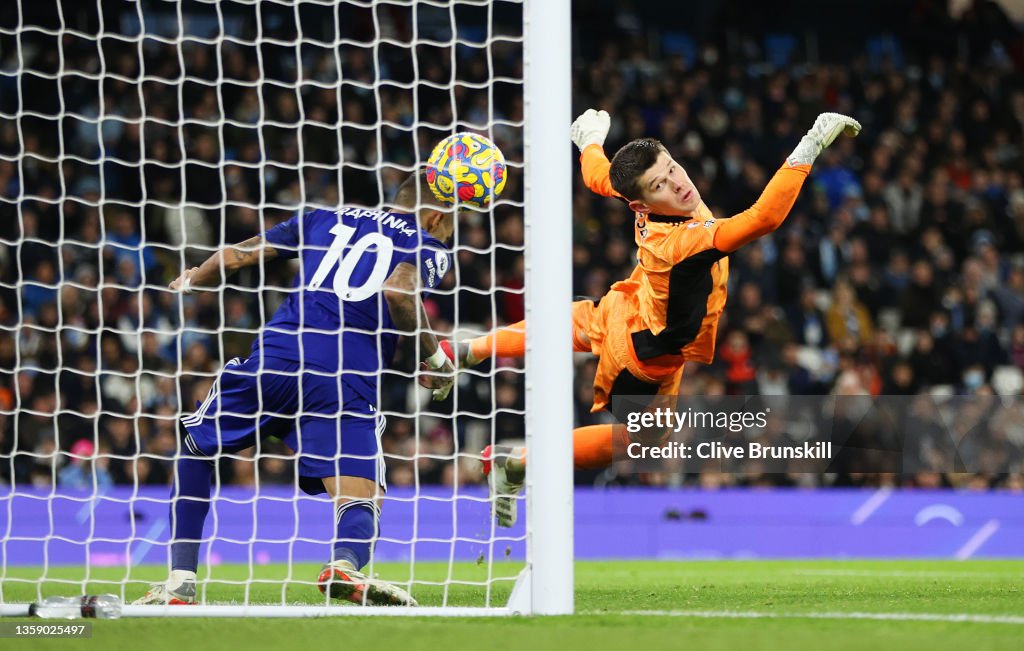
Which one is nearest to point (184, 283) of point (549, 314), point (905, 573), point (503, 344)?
point (503, 344)

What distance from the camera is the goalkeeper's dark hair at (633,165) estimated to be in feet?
19.5

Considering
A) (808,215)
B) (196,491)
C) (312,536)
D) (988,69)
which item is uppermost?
(988,69)

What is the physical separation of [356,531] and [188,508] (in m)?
0.67

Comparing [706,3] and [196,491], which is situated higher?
[706,3]

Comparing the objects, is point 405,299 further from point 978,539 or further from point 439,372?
point 978,539

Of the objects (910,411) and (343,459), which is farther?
(910,411)

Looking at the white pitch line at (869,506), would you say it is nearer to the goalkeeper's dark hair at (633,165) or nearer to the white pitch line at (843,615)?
the goalkeeper's dark hair at (633,165)

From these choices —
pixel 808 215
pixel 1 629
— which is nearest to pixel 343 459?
pixel 1 629

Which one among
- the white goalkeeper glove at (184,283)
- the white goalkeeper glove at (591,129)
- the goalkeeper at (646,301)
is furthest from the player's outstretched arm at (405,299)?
the white goalkeeper glove at (591,129)

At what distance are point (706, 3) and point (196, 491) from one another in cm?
1308

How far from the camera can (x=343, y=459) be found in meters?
5.46

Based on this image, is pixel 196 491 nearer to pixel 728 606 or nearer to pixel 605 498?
pixel 728 606

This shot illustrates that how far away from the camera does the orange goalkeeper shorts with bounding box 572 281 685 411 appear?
6188mm

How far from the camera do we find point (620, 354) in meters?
6.24
